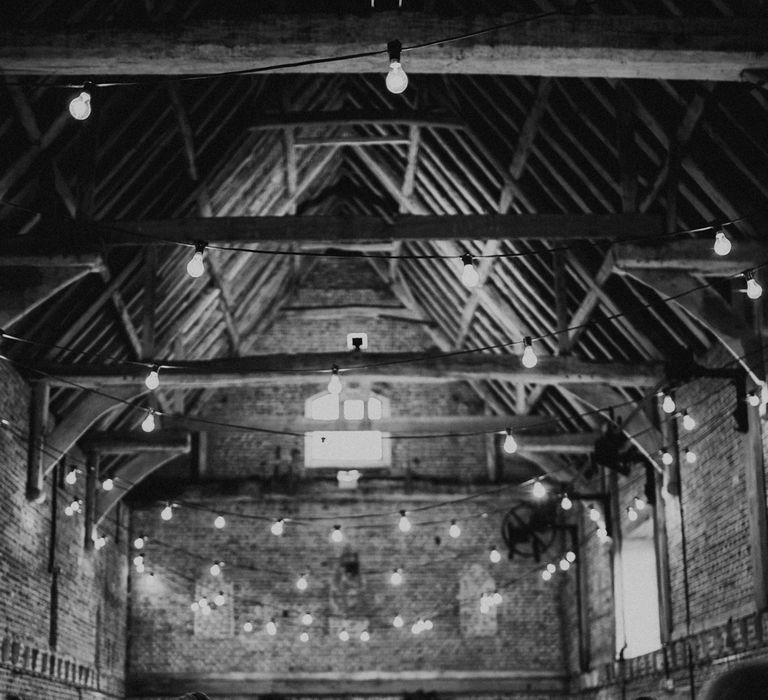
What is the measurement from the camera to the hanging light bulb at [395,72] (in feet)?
17.1

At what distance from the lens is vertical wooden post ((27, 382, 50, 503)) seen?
11.8 m

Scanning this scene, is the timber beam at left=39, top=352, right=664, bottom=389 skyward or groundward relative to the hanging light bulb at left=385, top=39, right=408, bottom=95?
skyward

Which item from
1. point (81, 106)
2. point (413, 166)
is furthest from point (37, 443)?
point (81, 106)

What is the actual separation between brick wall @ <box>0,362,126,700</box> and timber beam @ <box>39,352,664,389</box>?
975 millimetres

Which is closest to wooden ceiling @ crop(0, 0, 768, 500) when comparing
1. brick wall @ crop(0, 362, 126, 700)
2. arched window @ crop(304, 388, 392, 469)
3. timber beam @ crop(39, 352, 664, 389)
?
timber beam @ crop(39, 352, 664, 389)

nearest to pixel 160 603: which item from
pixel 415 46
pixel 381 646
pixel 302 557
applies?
pixel 302 557

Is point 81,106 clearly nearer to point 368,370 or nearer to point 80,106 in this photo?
point 80,106

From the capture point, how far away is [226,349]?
17312mm

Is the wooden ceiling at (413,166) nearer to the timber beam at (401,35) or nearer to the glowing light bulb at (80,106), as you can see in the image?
the timber beam at (401,35)

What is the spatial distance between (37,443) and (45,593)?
2007mm

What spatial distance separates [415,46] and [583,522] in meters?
12.1

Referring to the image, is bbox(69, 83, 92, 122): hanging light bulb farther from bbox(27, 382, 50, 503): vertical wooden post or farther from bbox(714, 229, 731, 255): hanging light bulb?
bbox(27, 382, 50, 503): vertical wooden post

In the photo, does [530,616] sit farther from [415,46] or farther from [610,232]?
[415,46]

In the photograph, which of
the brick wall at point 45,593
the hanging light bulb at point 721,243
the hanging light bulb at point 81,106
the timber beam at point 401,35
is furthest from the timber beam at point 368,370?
the hanging light bulb at point 81,106
